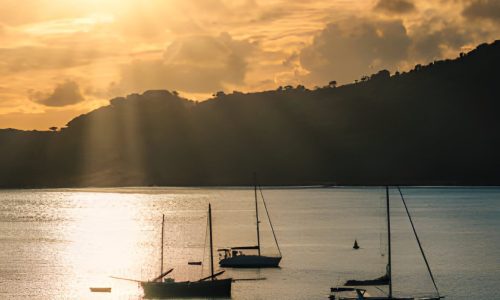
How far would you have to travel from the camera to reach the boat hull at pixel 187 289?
90438 mm

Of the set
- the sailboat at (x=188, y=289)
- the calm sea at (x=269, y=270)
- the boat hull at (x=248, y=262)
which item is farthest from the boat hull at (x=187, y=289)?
the boat hull at (x=248, y=262)

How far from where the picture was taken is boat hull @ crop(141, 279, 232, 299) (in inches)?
3561

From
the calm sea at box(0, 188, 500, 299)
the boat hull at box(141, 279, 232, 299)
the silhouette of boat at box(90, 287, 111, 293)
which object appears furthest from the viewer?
the calm sea at box(0, 188, 500, 299)

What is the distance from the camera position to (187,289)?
297 feet

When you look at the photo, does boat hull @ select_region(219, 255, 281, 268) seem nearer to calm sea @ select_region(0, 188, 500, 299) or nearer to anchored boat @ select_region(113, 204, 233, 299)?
calm sea @ select_region(0, 188, 500, 299)

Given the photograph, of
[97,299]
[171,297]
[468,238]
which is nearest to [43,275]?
[97,299]

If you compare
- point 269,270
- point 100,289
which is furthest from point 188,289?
point 269,270

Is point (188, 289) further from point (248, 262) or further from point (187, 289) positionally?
point (248, 262)

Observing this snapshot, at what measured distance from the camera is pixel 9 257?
146m

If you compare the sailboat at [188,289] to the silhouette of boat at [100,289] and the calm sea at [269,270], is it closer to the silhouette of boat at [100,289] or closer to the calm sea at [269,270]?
the calm sea at [269,270]

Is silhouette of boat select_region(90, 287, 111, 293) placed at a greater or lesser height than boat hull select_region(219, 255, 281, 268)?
lesser

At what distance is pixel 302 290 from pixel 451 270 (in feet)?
98.7

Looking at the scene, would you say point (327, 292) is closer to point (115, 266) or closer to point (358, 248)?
point (115, 266)

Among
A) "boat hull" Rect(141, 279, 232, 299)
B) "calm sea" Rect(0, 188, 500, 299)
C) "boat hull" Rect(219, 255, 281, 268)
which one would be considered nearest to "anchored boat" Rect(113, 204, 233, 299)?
"boat hull" Rect(141, 279, 232, 299)
